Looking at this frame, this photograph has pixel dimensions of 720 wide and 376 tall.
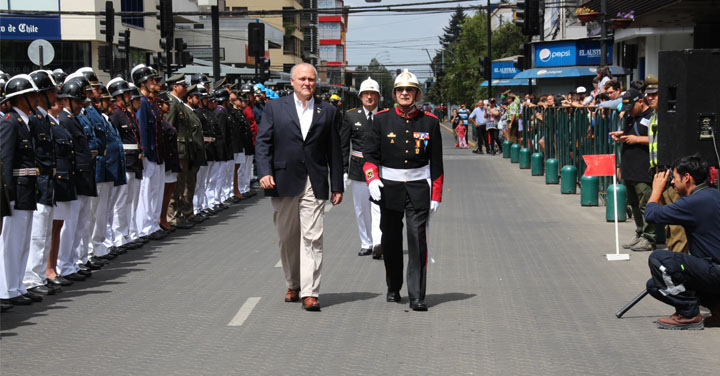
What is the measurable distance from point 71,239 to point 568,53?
32.1m

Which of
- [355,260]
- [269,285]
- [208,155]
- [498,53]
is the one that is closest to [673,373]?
[269,285]

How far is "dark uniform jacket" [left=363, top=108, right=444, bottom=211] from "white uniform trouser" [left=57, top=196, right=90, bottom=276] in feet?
12.3

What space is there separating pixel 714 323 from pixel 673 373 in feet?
5.75

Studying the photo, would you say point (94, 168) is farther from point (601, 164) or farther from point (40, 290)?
point (601, 164)

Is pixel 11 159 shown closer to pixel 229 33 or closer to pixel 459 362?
pixel 459 362

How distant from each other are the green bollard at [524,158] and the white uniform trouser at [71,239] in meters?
18.4

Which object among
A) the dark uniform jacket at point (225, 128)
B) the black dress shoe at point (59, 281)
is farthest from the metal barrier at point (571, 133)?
the black dress shoe at point (59, 281)

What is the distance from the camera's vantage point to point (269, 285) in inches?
405

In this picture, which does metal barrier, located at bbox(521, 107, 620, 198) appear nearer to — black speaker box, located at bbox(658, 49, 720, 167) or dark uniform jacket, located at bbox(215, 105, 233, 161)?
dark uniform jacket, located at bbox(215, 105, 233, 161)

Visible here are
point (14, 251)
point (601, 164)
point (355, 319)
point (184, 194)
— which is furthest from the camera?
point (184, 194)

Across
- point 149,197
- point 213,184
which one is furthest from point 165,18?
point 149,197

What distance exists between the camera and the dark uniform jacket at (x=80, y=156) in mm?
11047

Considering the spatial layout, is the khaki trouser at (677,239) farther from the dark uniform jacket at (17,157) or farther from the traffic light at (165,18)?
the traffic light at (165,18)

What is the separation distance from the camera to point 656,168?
11742 millimetres
